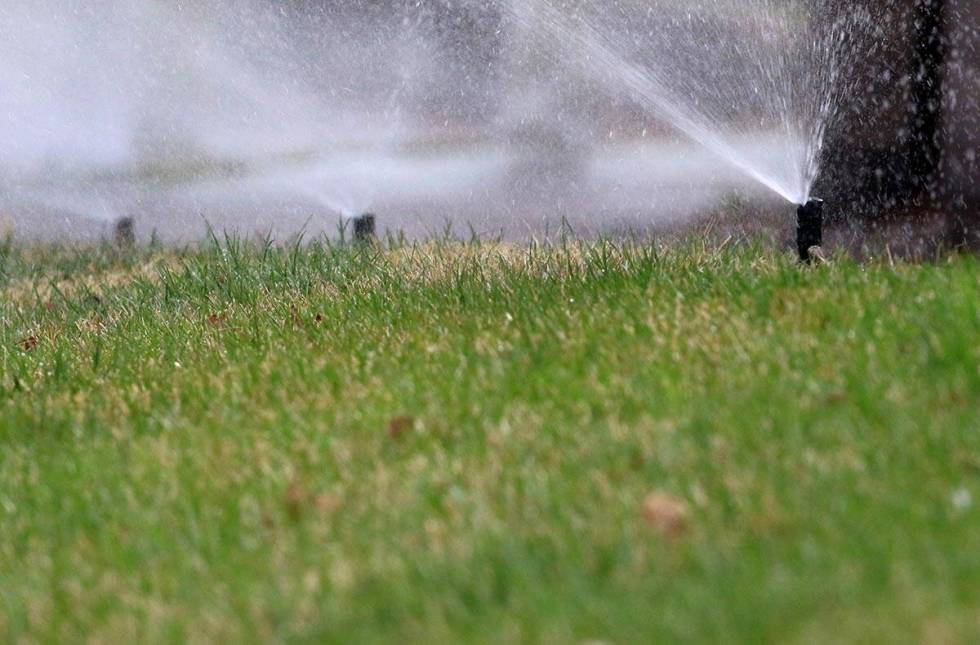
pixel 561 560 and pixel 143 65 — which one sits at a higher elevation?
pixel 143 65

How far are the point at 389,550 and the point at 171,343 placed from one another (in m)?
2.51

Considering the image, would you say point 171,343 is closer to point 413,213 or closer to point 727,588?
point 727,588

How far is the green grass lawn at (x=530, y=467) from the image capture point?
2.52 m

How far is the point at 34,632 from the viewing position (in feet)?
9.64

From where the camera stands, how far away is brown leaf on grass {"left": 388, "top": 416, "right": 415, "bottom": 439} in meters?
3.56

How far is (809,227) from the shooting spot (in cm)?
558

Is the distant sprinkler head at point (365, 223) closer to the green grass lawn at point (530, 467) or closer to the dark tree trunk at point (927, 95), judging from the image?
the dark tree trunk at point (927, 95)

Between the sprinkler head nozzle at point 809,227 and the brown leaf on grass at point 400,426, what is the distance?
241 cm

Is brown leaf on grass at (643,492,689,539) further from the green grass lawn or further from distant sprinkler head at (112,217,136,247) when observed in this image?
distant sprinkler head at (112,217,136,247)

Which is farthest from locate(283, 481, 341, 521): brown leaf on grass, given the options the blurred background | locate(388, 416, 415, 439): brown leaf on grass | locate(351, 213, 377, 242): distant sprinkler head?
locate(351, 213, 377, 242): distant sprinkler head

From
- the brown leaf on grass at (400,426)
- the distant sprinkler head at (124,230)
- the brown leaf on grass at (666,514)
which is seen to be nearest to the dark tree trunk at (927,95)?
the brown leaf on grass at (400,426)

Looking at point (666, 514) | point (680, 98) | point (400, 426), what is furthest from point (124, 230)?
point (666, 514)

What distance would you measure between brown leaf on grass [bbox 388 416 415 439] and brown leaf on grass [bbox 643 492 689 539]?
0.86m

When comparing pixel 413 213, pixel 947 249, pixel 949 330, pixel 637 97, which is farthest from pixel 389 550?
pixel 413 213
